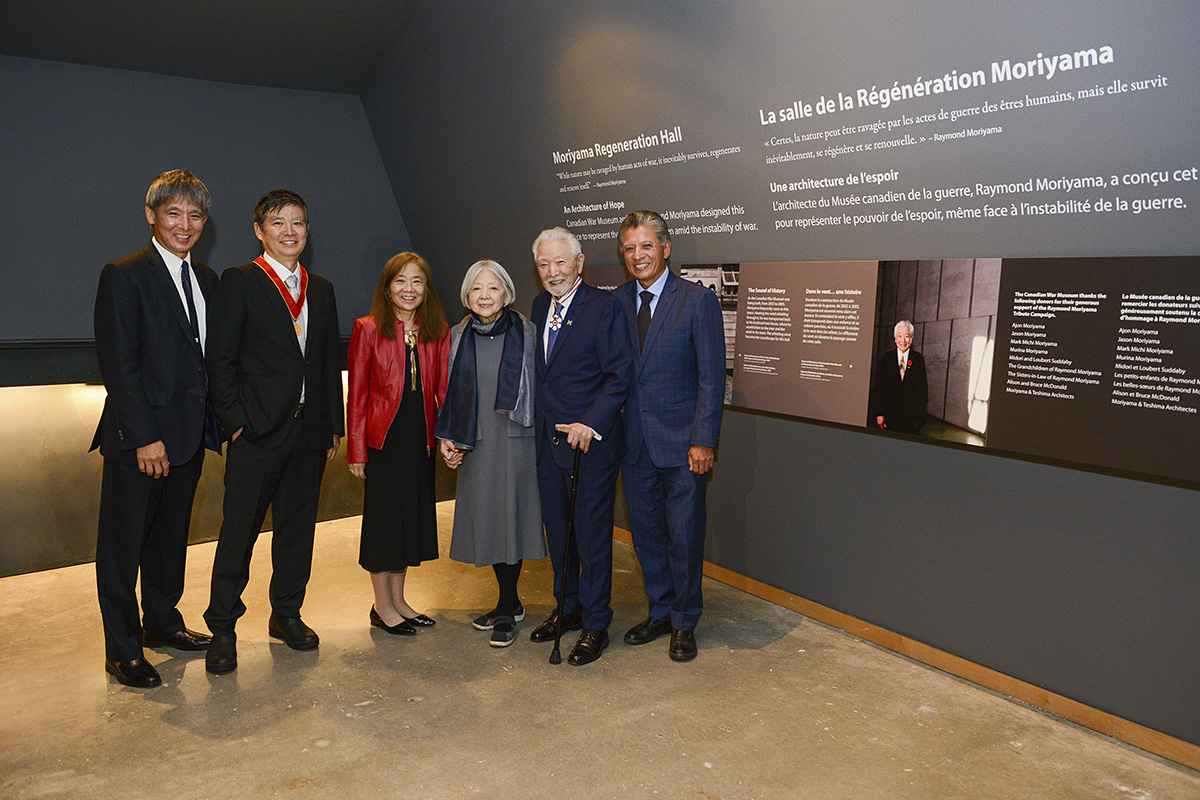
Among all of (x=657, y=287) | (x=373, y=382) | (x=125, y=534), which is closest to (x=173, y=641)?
(x=125, y=534)

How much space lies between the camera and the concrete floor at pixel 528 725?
252 centimetres

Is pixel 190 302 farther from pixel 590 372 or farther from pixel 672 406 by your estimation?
pixel 672 406

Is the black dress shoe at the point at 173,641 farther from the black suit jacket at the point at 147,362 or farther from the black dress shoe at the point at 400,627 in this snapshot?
the black suit jacket at the point at 147,362

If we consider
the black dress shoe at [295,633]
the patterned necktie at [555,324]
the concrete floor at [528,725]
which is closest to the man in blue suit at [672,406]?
the patterned necktie at [555,324]

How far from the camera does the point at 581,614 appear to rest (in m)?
3.64

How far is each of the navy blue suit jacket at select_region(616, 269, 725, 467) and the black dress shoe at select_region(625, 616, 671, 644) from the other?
0.75 meters

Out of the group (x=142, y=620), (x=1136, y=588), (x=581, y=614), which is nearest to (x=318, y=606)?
(x=142, y=620)

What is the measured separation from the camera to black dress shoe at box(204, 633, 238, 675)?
327 cm

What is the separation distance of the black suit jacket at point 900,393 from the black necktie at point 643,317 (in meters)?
0.95

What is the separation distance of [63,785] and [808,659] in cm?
263

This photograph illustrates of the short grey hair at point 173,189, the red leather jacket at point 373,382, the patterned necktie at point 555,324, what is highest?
the short grey hair at point 173,189

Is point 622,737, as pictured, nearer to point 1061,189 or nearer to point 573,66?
point 1061,189

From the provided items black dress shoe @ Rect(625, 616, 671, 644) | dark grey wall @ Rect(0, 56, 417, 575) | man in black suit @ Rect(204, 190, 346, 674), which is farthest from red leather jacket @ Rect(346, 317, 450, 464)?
dark grey wall @ Rect(0, 56, 417, 575)

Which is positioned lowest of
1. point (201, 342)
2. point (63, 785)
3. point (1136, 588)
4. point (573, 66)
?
point (63, 785)
